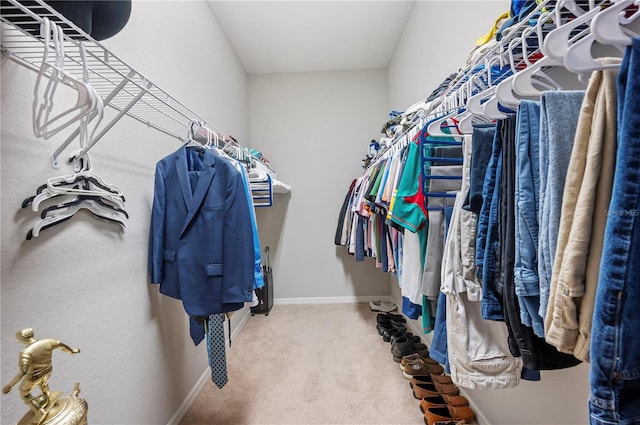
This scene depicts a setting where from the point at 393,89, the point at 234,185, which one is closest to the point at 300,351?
the point at 234,185

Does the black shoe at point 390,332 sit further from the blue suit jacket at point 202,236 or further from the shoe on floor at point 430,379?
the blue suit jacket at point 202,236

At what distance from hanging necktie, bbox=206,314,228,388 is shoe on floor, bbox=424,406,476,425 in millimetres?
1081

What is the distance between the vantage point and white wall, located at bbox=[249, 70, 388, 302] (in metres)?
3.27

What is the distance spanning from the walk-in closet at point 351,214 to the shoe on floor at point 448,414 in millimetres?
11

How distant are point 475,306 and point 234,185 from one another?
104 centimetres

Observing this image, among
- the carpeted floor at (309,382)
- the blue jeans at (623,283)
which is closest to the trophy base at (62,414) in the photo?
the blue jeans at (623,283)

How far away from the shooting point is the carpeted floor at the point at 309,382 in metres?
1.51

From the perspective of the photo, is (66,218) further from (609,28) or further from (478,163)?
(609,28)

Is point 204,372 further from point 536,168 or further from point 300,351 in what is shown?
point 536,168

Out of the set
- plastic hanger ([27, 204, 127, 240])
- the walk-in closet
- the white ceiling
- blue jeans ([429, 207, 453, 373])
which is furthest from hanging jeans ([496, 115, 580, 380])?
the white ceiling

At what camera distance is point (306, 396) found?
1.65m

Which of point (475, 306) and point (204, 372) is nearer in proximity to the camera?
point (475, 306)

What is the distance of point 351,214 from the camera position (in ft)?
8.86

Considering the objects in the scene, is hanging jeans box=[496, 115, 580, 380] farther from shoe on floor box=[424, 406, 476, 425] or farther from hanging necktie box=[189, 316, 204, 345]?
hanging necktie box=[189, 316, 204, 345]
